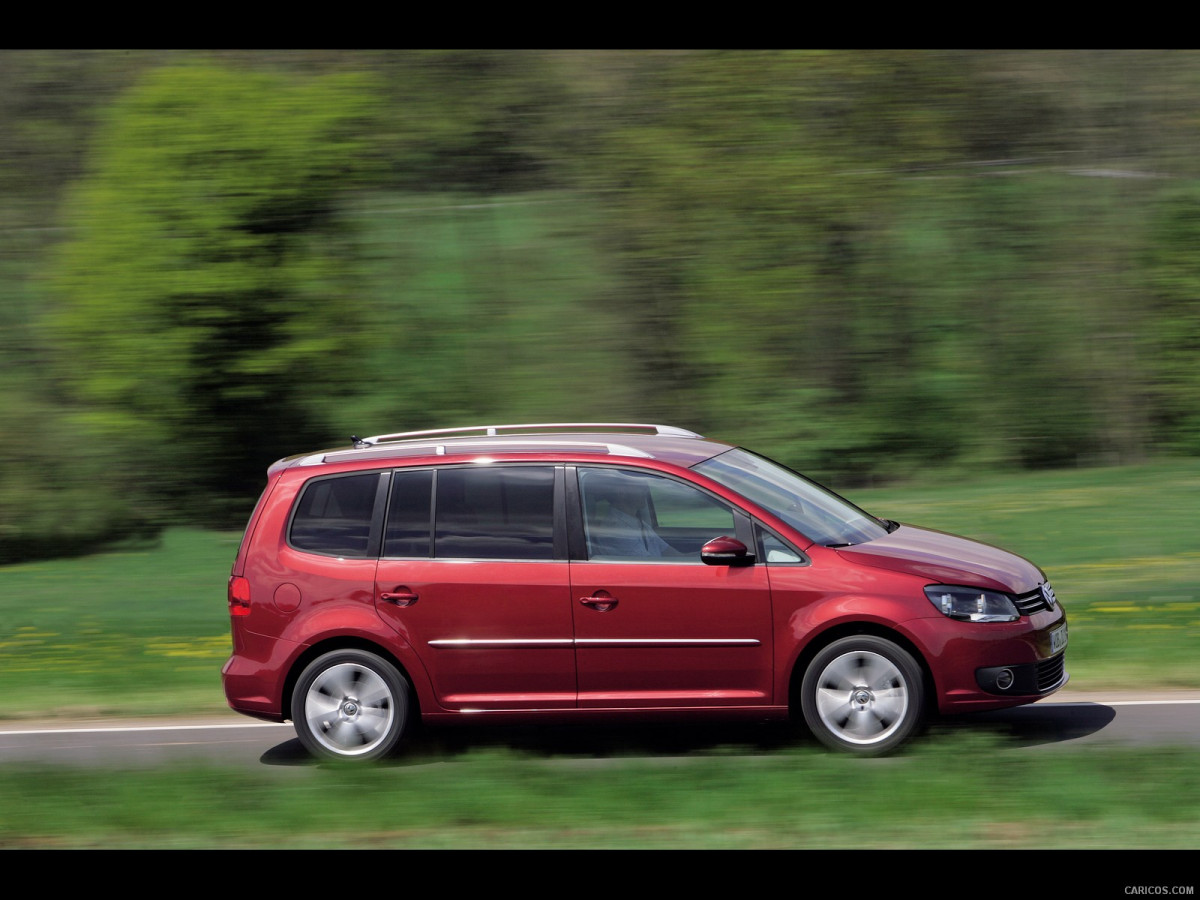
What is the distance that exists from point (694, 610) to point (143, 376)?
1126 centimetres

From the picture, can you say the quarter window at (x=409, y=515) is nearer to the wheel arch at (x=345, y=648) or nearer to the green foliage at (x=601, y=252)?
the wheel arch at (x=345, y=648)

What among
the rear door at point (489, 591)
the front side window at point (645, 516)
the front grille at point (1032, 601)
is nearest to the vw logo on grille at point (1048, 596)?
the front grille at point (1032, 601)

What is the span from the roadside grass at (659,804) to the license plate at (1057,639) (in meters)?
0.65

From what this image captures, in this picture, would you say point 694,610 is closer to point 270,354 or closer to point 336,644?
point 336,644

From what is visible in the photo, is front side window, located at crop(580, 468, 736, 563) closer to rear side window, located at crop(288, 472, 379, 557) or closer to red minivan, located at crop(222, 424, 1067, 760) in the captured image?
red minivan, located at crop(222, 424, 1067, 760)

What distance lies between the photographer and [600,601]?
23.0ft

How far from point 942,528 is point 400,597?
9.72 meters

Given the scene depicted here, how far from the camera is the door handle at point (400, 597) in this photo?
717 centimetres

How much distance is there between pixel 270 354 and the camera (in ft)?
54.6

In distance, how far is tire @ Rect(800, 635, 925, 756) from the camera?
6809mm

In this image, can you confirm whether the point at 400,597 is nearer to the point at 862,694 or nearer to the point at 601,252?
the point at 862,694

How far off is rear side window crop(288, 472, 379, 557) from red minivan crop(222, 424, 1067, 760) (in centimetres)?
1

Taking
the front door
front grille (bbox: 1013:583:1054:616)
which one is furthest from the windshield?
front grille (bbox: 1013:583:1054:616)
